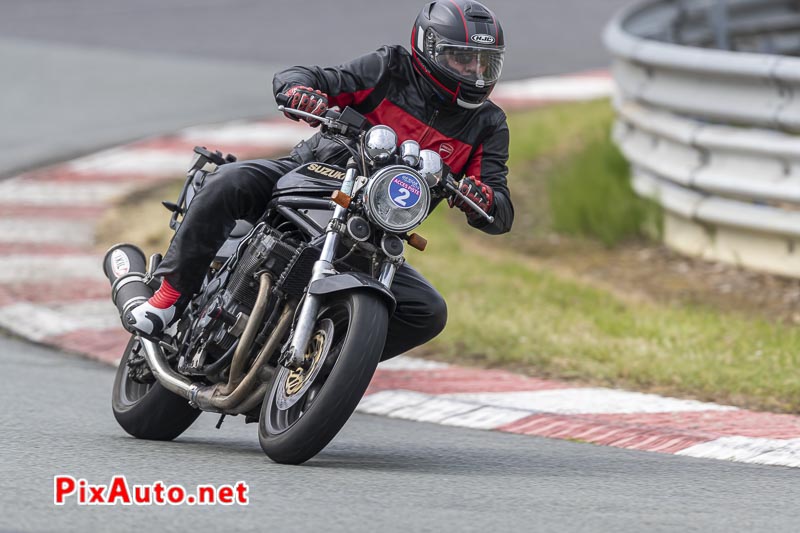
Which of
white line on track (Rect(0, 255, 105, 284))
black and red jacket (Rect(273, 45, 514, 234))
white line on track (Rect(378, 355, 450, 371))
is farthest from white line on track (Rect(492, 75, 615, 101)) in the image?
black and red jacket (Rect(273, 45, 514, 234))

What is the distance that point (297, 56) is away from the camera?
1554 cm

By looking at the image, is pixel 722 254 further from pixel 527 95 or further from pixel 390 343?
Answer: pixel 527 95

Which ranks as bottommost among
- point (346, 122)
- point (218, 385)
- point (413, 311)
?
point (218, 385)

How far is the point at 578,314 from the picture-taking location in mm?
7832

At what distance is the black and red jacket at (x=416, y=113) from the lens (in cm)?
543

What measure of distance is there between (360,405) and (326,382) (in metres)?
1.81

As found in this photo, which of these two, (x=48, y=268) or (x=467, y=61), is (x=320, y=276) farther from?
(x=48, y=268)

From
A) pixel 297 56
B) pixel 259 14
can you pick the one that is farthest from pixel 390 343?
pixel 259 14

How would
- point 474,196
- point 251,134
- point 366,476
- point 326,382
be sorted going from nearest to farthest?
point 326,382, point 366,476, point 474,196, point 251,134

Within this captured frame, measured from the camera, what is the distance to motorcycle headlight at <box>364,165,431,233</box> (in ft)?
15.7

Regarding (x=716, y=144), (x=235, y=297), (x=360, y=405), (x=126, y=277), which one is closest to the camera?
(x=235, y=297)

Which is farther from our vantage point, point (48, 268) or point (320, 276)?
point (48, 268)

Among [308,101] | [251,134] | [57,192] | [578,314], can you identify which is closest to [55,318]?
[578,314]

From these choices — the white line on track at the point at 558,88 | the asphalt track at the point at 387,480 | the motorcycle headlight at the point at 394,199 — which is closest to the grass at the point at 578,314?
the asphalt track at the point at 387,480
